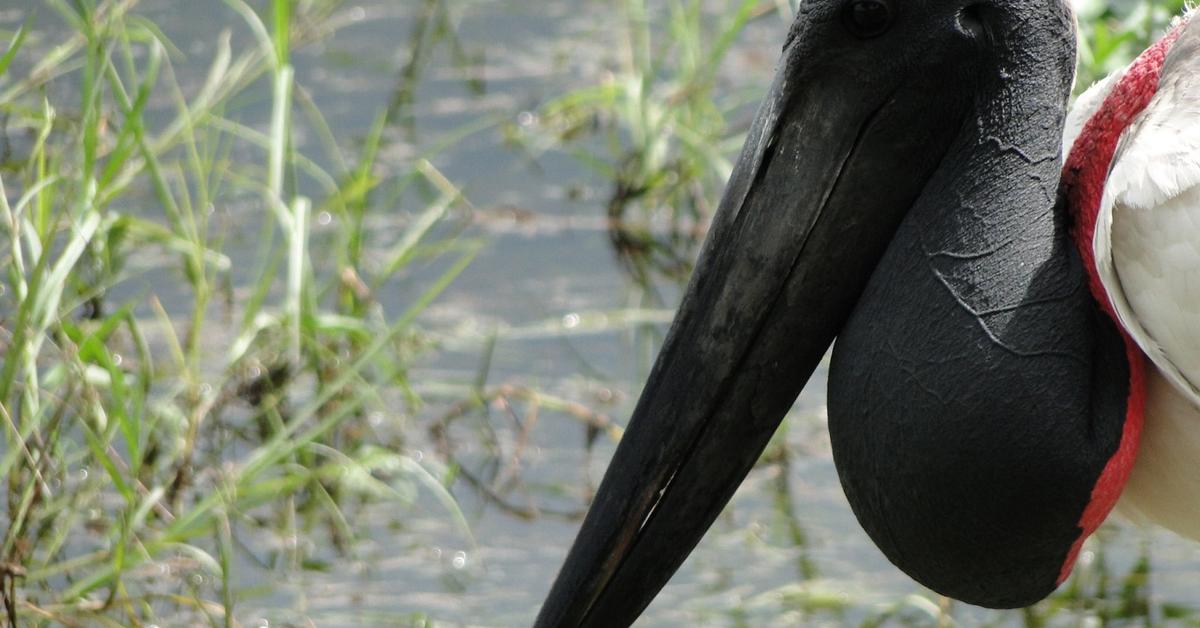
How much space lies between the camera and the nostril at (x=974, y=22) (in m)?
2.72

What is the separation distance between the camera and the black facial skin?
272 centimetres

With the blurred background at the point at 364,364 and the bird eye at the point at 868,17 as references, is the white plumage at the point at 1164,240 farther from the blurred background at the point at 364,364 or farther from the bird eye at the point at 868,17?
the blurred background at the point at 364,364

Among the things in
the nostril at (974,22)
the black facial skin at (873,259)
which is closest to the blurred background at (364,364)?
the black facial skin at (873,259)

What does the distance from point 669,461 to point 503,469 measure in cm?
161

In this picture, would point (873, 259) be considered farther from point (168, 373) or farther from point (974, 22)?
point (168, 373)

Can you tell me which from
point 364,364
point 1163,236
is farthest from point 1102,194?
point 364,364

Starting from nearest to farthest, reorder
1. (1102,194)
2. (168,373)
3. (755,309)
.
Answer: (1102,194)
(755,309)
(168,373)

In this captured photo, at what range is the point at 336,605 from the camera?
12.9ft

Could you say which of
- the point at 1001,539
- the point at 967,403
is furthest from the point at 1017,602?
the point at 967,403

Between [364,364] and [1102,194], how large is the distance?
1.92 metres

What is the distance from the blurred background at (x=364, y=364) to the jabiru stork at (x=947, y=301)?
1.03m

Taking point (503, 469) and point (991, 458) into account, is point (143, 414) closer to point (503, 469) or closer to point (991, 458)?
point (503, 469)

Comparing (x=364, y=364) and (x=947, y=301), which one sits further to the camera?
(x=364, y=364)

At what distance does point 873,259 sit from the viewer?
9.31 feet
